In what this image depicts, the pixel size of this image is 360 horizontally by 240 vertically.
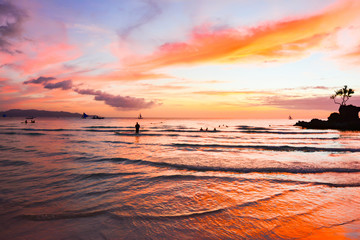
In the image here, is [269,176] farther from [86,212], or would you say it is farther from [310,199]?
[86,212]

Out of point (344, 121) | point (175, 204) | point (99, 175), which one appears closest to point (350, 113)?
point (344, 121)

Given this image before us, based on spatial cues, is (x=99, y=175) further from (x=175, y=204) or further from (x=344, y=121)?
(x=344, y=121)

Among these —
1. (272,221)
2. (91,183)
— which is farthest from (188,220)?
(91,183)

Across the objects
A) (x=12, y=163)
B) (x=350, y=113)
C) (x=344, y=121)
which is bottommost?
(x=12, y=163)

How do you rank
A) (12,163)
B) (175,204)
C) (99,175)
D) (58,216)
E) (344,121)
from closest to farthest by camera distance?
(58,216) → (175,204) → (99,175) → (12,163) → (344,121)

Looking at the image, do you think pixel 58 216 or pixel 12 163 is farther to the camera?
pixel 12 163

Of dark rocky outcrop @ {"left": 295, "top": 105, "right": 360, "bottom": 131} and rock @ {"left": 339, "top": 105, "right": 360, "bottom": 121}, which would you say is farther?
rock @ {"left": 339, "top": 105, "right": 360, "bottom": 121}

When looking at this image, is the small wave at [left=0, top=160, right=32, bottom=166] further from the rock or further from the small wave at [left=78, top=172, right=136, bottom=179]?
the rock

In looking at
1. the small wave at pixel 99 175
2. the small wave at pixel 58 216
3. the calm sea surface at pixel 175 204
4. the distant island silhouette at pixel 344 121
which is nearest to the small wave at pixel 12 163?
the calm sea surface at pixel 175 204

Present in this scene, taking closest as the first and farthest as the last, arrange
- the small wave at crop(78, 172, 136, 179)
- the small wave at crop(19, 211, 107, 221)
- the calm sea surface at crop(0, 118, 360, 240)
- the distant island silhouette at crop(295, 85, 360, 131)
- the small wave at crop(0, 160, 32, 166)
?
the calm sea surface at crop(0, 118, 360, 240) < the small wave at crop(19, 211, 107, 221) < the small wave at crop(78, 172, 136, 179) < the small wave at crop(0, 160, 32, 166) < the distant island silhouette at crop(295, 85, 360, 131)


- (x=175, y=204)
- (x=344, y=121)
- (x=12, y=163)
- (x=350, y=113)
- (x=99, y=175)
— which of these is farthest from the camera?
(x=344, y=121)

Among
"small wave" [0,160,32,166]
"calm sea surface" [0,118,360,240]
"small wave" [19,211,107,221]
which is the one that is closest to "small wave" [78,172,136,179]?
"calm sea surface" [0,118,360,240]

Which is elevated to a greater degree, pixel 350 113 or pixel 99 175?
pixel 350 113

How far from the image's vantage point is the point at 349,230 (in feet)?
17.7
